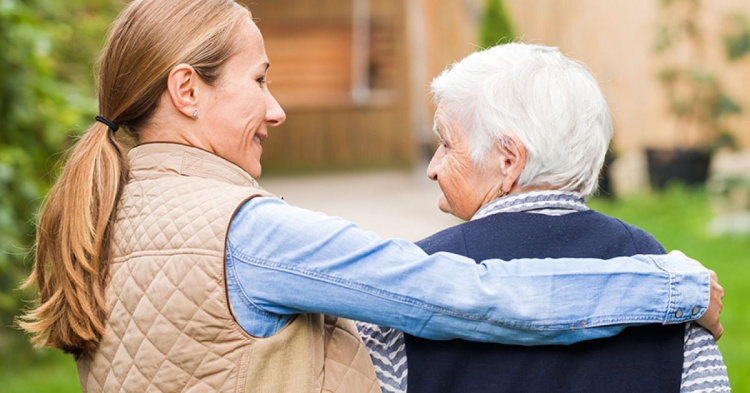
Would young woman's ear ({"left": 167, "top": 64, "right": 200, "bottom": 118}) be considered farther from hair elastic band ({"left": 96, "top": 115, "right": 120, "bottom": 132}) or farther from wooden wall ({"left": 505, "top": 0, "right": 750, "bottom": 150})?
wooden wall ({"left": 505, "top": 0, "right": 750, "bottom": 150})

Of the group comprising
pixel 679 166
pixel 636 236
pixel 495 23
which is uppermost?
pixel 636 236

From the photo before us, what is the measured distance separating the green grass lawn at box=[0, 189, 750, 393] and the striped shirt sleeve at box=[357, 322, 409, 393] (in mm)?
3314

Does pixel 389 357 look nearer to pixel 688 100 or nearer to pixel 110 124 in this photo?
pixel 110 124

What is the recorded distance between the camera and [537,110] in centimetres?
186

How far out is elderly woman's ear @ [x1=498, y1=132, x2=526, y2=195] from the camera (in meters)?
1.88

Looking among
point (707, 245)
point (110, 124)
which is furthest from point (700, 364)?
point (707, 245)

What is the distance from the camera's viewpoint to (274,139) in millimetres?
15117

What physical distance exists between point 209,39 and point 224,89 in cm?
10

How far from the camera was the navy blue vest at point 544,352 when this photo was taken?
1.84m

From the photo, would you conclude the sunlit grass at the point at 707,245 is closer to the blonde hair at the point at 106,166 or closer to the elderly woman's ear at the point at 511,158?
the elderly woman's ear at the point at 511,158

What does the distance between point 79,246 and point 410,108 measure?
500 inches

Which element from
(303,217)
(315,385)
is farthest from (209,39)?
(315,385)

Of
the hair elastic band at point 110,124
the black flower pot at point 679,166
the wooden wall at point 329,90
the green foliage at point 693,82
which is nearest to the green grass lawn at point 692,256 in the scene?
the black flower pot at point 679,166

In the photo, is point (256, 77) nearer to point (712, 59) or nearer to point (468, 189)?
point (468, 189)
